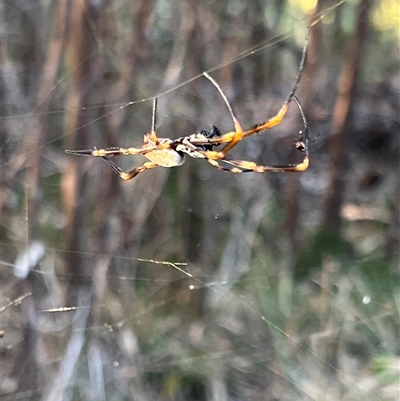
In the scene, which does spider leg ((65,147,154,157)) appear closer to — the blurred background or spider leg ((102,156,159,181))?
spider leg ((102,156,159,181))

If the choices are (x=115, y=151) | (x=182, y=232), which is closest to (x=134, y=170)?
(x=115, y=151)

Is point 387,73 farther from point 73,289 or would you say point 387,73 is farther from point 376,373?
point 73,289

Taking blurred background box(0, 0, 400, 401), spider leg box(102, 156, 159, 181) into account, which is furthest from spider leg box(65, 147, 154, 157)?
blurred background box(0, 0, 400, 401)

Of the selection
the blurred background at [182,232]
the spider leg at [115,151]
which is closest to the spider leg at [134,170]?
the spider leg at [115,151]

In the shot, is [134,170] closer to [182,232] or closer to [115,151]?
[115,151]

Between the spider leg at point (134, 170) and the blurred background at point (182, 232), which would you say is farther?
the blurred background at point (182, 232)

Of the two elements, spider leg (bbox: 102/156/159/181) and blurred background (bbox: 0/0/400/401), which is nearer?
spider leg (bbox: 102/156/159/181)

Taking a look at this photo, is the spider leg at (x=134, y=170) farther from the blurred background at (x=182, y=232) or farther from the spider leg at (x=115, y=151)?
the blurred background at (x=182, y=232)

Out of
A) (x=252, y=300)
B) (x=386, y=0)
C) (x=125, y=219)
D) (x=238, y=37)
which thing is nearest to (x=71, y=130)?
(x=125, y=219)
